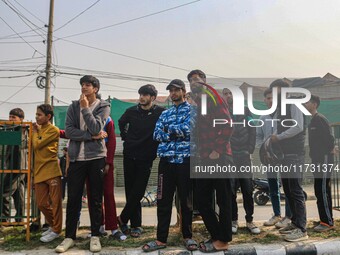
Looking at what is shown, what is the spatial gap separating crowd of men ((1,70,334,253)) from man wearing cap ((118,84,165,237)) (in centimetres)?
1

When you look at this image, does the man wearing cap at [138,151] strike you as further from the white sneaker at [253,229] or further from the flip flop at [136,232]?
the white sneaker at [253,229]

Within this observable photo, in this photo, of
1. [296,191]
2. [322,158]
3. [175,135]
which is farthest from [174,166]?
[322,158]

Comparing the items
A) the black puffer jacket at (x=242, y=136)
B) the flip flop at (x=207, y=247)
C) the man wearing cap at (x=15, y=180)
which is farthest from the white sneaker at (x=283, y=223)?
the man wearing cap at (x=15, y=180)

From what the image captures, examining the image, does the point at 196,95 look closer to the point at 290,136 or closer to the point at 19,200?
the point at 290,136

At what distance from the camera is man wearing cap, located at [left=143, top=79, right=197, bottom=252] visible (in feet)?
11.6

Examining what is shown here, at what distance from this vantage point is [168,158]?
3592mm

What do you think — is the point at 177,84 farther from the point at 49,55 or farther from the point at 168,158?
the point at 49,55

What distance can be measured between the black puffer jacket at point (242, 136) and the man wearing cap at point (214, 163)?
0.66 m

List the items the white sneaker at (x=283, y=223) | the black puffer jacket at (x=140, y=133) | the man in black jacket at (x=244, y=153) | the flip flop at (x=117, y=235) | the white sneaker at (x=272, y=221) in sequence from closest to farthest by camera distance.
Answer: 1. the flip flop at (x=117, y=235)
2. the black puffer jacket at (x=140, y=133)
3. the man in black jacket at (x=244, y=153)
4. the white sneaker at (x=283, y=223)
5. the white sneaker at (x=272, y=221)

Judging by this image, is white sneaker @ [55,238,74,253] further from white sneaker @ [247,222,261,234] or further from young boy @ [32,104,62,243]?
white sneaker @ [247,222,261,234]

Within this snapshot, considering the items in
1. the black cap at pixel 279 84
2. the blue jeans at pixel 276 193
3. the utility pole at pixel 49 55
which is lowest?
the blue jeans at pixel 276 193

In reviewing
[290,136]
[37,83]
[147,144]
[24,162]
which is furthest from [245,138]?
[37,83]

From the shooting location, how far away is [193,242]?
3600 millimetres

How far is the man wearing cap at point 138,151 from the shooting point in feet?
13.2
